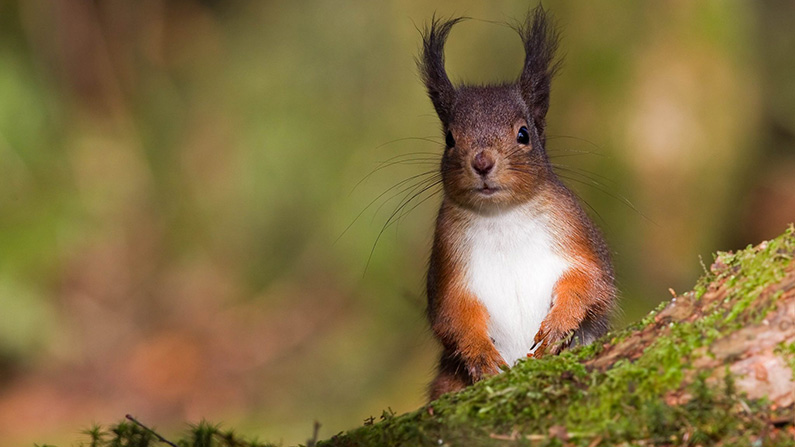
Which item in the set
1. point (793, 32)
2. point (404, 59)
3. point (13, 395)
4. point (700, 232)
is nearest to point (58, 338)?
point (13, 395)

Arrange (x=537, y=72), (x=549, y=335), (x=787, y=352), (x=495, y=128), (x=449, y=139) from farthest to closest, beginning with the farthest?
(x=537, y=72) → (x=449, y=139) → (x=495, y=128) → (x=549, y=335) → (x=787, y=352)

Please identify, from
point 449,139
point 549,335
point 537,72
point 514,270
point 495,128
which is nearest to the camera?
point 549,335

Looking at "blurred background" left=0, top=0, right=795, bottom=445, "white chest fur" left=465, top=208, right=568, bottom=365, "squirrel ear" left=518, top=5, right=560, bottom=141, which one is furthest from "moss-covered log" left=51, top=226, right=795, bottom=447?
"blurred background" left=0, top=0, right=795, bottom=445

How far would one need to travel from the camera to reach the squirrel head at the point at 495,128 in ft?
12.2

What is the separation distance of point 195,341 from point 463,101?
14.0ft

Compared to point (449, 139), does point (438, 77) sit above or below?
above

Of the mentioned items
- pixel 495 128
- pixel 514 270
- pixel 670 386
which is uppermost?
pixel 495 128

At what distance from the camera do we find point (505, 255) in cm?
376

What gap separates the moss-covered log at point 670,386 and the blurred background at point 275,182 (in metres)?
3.87

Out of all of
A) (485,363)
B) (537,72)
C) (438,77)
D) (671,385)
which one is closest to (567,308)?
(485,363)

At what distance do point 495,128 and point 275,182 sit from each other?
362cm

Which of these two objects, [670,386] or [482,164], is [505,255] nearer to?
[482,164]

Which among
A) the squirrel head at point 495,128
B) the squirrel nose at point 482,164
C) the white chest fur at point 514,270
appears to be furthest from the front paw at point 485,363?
the squirrel nose at point 482,164

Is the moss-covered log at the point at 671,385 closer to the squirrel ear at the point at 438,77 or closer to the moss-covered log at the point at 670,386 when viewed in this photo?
the moss-covered log at the point at 670,386
